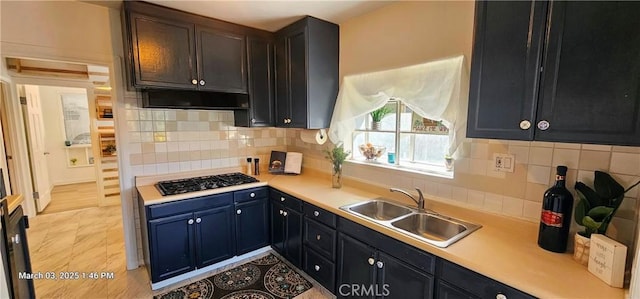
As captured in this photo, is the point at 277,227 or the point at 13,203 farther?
the point at 277,227

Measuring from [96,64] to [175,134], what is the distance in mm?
839

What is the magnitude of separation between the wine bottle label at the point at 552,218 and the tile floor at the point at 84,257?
Result: 64.0 inches

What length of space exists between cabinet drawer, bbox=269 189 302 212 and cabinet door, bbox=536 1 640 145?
1.77 m

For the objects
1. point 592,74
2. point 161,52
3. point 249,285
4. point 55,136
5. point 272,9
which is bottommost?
point 249,285

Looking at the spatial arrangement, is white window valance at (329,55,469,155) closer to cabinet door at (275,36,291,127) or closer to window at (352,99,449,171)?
window at (352,99,449,171)

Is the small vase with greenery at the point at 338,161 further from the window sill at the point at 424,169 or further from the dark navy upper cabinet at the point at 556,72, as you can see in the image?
the dark navy upper cabinet at the point at 556,72

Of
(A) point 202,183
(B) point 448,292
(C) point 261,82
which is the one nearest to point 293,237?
(A) point 202,183

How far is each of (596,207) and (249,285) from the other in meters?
2.36

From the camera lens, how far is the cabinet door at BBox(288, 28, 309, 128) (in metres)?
2.46

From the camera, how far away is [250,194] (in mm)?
2656

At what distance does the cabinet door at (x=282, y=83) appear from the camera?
268 cm

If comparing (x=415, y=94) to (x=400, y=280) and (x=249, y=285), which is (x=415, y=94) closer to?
(x=400, y=280)

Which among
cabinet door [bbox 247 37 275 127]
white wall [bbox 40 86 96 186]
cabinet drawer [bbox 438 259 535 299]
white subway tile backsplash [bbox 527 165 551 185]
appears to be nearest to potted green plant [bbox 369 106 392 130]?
cabinet door [bbox 247 37 275 127]

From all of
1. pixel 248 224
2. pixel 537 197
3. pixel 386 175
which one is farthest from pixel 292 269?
pixel 537 197
